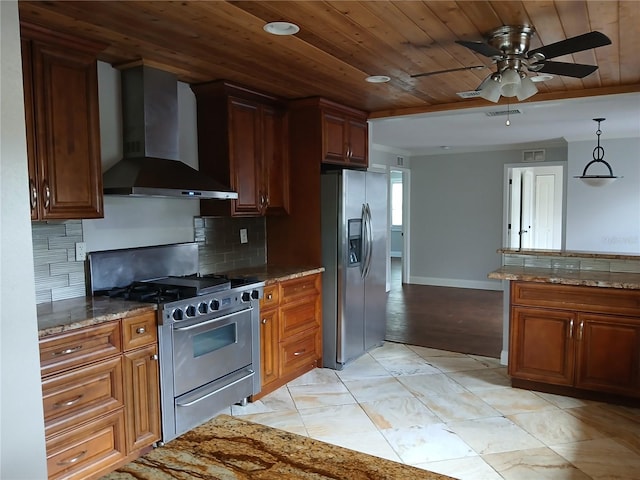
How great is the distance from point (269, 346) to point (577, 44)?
2.74m

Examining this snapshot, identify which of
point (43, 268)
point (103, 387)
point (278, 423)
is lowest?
point (278, 423)

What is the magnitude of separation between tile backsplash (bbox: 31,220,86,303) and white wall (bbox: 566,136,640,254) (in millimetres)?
6270

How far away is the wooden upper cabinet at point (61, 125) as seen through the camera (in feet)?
8.18

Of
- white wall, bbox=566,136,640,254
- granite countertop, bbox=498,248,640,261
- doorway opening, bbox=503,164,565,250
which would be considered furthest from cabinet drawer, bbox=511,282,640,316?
doorway opening, bbox=503,164,565,250

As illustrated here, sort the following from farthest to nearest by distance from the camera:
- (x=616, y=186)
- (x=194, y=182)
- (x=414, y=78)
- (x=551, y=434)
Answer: (x=616, y=186)
(x=414, y=78)
(x=194, y=182)
(x=551, y=434)

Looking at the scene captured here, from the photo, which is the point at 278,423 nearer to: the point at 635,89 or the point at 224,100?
the point at 224,100

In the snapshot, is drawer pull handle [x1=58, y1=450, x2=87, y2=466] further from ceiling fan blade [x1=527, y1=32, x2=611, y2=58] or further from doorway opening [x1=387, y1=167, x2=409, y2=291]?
doorway opening [x1=387, y1=167, x2=409, y2=291]

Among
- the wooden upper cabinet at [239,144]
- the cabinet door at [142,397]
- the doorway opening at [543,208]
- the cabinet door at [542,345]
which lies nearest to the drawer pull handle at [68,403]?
the cabinet door at [142,397]

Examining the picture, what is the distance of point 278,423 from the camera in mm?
3273

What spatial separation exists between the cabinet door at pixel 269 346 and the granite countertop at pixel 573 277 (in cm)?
173

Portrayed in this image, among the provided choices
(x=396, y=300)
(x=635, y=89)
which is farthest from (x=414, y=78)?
(x=396, y=300)

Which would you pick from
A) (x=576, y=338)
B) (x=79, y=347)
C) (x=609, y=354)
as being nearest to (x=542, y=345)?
(x=576, y=338)

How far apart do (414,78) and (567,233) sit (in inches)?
176

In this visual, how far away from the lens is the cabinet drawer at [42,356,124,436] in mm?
2279
